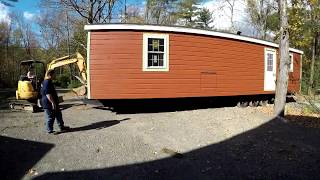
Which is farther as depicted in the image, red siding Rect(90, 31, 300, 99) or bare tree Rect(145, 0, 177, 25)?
bare tree Rect(145, 0, 177, 25)

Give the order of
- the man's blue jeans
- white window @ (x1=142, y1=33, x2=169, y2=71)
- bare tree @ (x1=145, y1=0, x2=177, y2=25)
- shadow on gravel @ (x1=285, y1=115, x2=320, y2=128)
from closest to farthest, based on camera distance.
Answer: the man's blue jeans → shadow on gravel @ (x1=285, y1=115, x2=320, y2=128) → white window @ (x1=142, y1=33, x2=169, y2=71) → bare tree @ (x1=145, y1=0, x2=177, y2=25)

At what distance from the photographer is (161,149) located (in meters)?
8.89

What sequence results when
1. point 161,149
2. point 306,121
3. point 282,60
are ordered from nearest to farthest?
point 161,149 → point 306,121 → point 282,60

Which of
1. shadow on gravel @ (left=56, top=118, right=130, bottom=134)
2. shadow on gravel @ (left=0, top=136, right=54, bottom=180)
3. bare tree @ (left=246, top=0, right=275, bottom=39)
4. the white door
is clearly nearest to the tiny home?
shadow on gravel @ (left=56, top=118, right=130, bottom=134)

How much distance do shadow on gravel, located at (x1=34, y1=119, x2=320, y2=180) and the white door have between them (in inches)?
374

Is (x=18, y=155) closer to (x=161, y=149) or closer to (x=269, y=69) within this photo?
(x=161, y=149)

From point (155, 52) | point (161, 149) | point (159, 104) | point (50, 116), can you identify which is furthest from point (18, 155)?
point (159, 104)

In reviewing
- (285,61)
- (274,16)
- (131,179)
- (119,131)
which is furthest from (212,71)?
(274,16)

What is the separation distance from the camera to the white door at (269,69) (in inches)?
778

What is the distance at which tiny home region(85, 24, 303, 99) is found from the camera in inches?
544

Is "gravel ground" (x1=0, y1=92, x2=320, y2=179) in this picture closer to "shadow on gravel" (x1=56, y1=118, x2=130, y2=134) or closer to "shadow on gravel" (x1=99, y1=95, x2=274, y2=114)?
"shadow on gravel" (x1=56, y1=118, x2=130, y2=134)

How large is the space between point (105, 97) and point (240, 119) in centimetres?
474

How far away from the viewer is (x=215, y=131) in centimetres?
1105

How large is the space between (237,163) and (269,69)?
13106 mm
